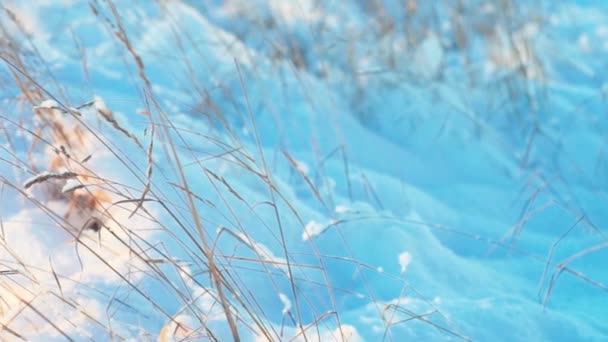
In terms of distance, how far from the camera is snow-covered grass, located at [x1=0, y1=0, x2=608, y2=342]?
42.5 inches

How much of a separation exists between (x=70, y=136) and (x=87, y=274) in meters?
0.42

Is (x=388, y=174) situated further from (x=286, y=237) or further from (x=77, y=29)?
(x=77, y=29)

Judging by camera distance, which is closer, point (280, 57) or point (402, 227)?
point (402, 227)

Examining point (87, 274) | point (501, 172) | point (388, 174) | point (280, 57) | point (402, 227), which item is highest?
point (280, 57)

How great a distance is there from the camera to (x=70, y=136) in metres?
1.46

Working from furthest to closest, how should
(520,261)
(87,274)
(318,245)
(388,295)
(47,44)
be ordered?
1. (47,44)
2. (520,261)
3. (318,245)
4. (388,295)
5. (87,274)

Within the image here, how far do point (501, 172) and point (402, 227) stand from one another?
0.83 metres

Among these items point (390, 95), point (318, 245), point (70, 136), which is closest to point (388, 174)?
point (390, 95)

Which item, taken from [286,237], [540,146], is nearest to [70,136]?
[286,237]

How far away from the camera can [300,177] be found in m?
1.79

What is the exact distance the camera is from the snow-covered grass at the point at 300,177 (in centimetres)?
108

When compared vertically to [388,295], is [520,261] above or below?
above

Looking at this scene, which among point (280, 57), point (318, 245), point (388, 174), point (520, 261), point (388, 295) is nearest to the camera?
point (388, 295)

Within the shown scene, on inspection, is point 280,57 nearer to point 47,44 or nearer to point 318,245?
point 47,44
